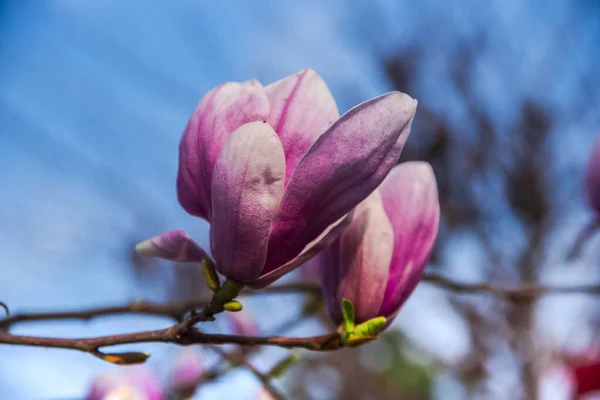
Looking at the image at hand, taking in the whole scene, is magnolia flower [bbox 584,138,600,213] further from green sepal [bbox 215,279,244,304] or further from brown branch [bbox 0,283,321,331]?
green sepal [bbox 215,279,244,304]

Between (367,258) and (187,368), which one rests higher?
(367,258)

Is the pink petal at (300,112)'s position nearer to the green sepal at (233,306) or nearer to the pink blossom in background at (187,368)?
the green sepal at (233,306)

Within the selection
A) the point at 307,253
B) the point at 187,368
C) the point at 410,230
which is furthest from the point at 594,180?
the point at 187,368

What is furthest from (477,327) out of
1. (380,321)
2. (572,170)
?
(380,321)

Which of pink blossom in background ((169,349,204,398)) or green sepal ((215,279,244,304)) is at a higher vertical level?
green sepal ((215,279,244,304))

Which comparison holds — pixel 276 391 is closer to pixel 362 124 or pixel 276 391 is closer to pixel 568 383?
pixel 362 124

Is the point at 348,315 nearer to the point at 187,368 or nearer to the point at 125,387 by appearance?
the point at 125,387

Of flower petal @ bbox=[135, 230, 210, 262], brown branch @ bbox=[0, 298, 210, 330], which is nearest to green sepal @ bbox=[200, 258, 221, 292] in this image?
flower petal @ bbox=[135, 230, 210, 262]
